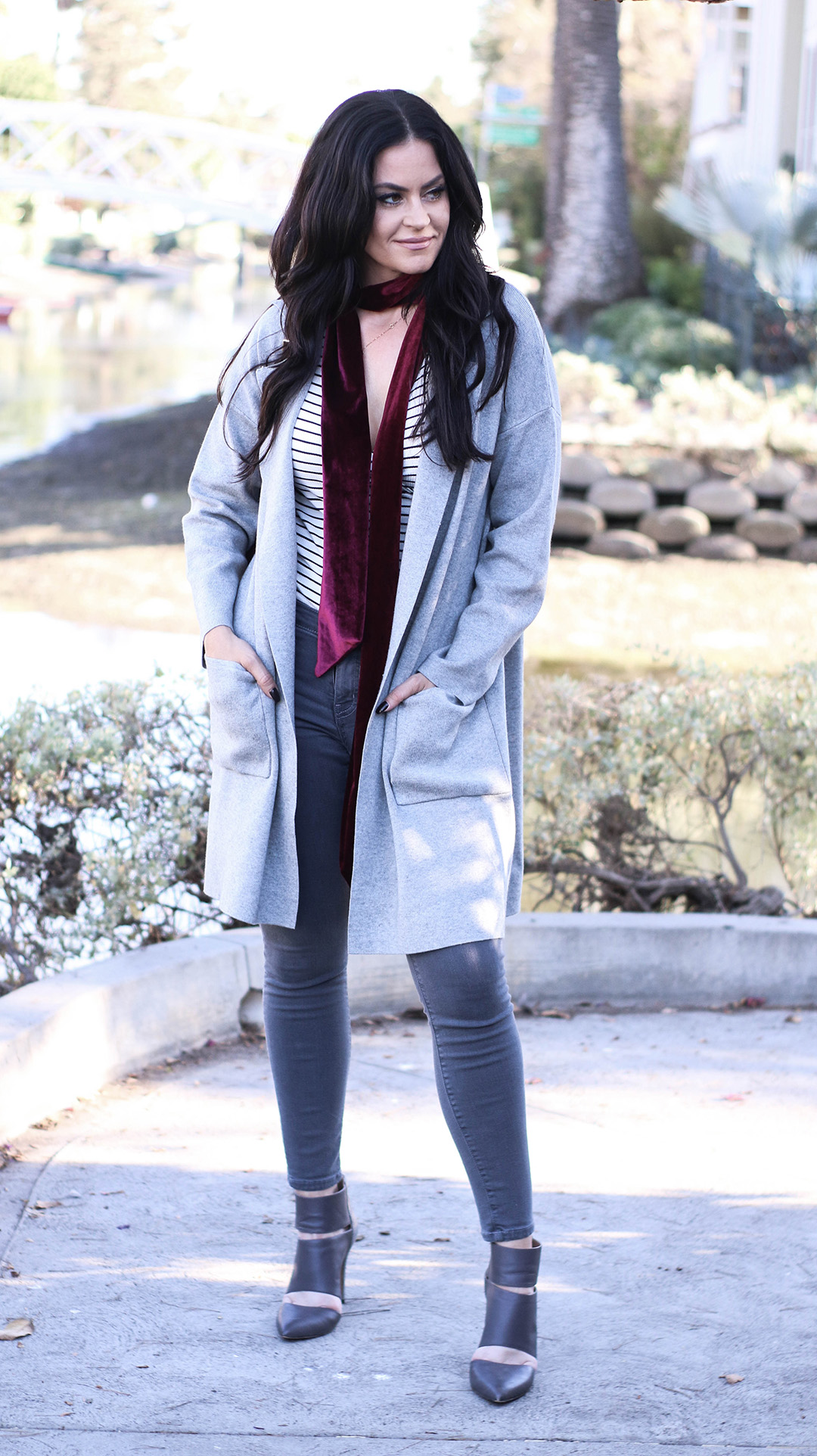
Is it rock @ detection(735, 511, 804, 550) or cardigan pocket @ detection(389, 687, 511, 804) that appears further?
rock @ detection(735, 511, 804, 550)

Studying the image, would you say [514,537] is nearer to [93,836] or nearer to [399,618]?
[399,618]

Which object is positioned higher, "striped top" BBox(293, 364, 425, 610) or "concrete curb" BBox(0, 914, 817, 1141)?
"striped top" BBox(293, 364, 425, 610)

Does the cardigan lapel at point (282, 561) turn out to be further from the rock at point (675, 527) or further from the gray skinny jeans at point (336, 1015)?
the rock at point (675, 527)

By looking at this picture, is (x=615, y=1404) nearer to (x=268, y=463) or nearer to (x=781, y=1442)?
(x=781, y=1442)

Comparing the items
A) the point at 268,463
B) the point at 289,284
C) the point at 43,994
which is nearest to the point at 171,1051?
the point at 43,994

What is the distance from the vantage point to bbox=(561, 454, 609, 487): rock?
13.2 m

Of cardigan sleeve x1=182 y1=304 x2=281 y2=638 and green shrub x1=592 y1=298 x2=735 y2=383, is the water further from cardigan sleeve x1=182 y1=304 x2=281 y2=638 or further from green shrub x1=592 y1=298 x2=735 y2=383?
cardigan sleeve x1=182 y1=304 x2=281 y2=638

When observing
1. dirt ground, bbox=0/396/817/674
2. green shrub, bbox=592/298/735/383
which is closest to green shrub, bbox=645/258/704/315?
green shrub, bbox=592/298/735/383

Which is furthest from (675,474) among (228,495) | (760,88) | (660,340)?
(760,88)

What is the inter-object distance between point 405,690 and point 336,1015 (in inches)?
22.8

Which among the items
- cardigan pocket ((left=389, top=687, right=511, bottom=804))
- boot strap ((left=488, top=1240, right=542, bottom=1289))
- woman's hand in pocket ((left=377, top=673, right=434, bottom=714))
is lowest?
boot strap ((left=488, top=1240, right=542, bottom=1289))

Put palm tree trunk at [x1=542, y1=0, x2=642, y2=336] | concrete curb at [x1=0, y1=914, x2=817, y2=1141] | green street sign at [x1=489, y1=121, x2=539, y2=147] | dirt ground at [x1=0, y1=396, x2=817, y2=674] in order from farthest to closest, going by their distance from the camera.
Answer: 1. green street sign at [x1=489, y1=121, x2=539, y2=147]
2. palm tree trunk at [x1=542, y1=0, x2=642, y2=336]
3. dirt ground at [x1=0, y1=396, x2=817, y2=674]
4. concrete curb at [x1=0, y1=914, x2=817, y2=1141]

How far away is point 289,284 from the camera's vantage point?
Result: 2332 millimetres

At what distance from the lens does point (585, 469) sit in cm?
1319
